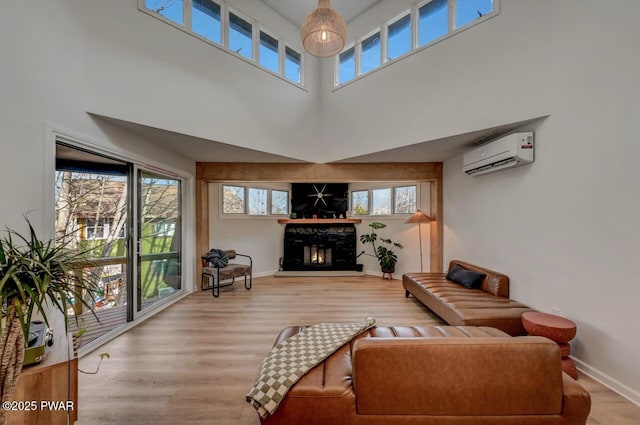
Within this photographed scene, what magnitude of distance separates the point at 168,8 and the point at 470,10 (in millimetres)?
3662

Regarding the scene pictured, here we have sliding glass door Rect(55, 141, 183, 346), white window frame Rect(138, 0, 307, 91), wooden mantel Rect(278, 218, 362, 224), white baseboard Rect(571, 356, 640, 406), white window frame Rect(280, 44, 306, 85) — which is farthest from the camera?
wooden mantel Rect(278, 218, 362, 224)

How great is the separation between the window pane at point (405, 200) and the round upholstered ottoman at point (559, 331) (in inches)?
137

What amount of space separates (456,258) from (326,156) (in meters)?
2.85

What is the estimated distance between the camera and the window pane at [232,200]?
18.3 ft

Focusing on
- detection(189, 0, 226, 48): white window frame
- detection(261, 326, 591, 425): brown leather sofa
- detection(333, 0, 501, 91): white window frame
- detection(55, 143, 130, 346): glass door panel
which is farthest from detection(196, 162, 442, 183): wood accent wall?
detection(261, 326, 591, 425): brown leather sofa

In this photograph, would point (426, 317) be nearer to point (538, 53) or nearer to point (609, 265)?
point (609, 265)

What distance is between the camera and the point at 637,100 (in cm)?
189

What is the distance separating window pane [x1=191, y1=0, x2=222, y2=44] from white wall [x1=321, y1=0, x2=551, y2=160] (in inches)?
74.3

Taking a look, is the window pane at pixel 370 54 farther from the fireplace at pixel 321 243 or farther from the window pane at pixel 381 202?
the fireplace at pixel 321 243

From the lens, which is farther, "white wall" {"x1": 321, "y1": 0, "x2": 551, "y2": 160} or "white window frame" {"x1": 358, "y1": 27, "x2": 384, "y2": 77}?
"white window frame" {"x1": 358, "y1": 27, "x2": 384, "y2": 77}

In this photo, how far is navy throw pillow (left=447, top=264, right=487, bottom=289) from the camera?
3449mm

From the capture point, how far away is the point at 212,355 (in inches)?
99.0

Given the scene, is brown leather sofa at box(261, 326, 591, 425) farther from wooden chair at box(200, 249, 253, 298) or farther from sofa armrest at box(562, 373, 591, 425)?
wooden chair at box(200, 249, 253, 298)

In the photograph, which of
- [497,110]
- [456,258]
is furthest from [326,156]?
[456,258]
